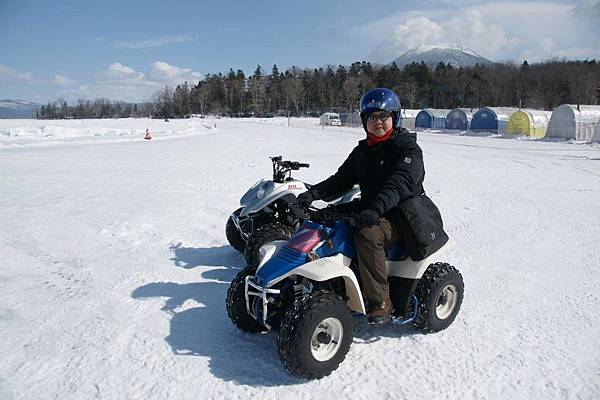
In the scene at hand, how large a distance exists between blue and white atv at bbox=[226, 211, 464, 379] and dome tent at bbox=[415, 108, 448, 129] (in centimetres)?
4733

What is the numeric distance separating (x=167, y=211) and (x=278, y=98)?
349 feet

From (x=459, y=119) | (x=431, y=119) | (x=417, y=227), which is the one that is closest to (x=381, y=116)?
(x=417, y=227)

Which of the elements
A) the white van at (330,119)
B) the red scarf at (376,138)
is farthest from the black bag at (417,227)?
the white van at (330,119)

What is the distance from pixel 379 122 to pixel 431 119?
48.7 meters

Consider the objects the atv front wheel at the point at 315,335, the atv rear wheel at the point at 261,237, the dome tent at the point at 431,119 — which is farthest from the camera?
the dome tent at the point at 431,119

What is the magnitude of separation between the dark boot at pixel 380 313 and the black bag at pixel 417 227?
44 centimetres

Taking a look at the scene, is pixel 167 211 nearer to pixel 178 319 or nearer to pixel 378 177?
pixel 178 319

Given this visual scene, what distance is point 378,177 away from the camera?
3830mm

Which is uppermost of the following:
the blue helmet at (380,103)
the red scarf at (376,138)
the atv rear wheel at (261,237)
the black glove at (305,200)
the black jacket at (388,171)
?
the blue helmet at (380,103)

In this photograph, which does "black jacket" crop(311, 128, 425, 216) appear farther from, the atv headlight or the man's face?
the atv headlight

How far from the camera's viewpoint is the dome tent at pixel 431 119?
160ft

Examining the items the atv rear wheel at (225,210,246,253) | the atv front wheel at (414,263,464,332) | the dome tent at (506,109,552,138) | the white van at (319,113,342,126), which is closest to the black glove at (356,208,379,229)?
the atv front wheel at (414,263,464,332)

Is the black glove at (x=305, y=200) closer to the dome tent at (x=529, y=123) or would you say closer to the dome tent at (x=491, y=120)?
the dome tent at (x=529, y=123)

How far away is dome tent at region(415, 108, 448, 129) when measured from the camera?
1919 inches
